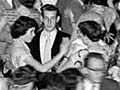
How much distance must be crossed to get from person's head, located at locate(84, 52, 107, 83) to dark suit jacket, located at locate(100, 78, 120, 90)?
0.11 m

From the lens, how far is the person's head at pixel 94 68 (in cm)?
179

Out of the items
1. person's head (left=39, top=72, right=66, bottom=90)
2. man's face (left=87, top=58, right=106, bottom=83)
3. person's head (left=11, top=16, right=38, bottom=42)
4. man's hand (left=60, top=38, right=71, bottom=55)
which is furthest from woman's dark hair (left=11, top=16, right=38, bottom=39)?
man's face (left=87, top=58, right=106, bottom=83)

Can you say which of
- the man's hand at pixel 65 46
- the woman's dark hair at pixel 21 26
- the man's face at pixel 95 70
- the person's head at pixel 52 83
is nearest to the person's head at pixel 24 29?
the woman's dark hair at pixel 21 26

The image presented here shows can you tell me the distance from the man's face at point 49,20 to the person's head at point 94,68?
0.35m

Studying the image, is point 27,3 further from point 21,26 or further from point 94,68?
point 94,68

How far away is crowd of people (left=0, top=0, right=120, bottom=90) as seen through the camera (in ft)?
6.09

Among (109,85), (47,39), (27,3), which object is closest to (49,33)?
(47,39)

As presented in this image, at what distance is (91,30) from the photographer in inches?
84.7

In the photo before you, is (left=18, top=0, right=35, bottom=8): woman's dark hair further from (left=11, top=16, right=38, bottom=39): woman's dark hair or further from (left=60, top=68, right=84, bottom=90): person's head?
(left=60, top=68, right=84, bottom=90): person's head

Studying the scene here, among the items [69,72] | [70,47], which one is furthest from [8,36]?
[69,72]

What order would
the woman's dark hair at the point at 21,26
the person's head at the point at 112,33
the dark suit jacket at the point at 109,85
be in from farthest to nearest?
the person's head at the point at 112,33, the woman's dark hair at the point at 21,26, the dark suit jacket at the point at 109,85

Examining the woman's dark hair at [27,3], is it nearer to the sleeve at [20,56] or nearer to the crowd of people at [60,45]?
the crowd of people at [60,45]

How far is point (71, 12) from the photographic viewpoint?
238 centimetres

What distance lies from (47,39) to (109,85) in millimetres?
404
